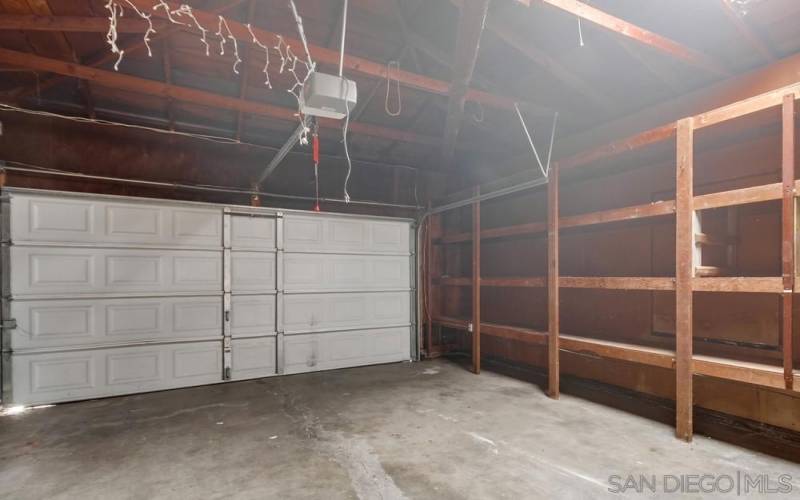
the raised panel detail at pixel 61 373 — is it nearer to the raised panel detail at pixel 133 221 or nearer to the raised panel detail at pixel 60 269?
the raised panel detail at pixel 60 269

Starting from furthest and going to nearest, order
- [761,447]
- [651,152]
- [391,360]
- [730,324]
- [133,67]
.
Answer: [391,360]
[133,67]
[651,152]
[730,324]
[761,447]

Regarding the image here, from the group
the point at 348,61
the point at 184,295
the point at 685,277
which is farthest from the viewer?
the point at 184,295

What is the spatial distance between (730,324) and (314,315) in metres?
4.85

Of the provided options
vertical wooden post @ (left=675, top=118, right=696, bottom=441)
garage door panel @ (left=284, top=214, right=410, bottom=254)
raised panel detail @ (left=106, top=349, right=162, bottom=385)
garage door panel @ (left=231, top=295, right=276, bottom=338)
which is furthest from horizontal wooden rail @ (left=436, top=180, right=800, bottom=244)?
raised panel detail @ (left=106, top=349, right=162, bottom=385)

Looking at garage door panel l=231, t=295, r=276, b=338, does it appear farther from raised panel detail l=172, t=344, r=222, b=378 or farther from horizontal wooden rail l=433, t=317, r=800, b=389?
horizontal wooden rail l=433, t=317, r=800, b=389

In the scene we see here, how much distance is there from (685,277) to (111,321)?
5.96 metres

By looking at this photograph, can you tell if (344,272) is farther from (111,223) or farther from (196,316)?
(111,223)

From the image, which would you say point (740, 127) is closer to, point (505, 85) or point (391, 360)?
point (505, 85)

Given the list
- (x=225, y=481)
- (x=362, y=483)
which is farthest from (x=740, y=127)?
(x=225, y=481)

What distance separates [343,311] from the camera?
588 centimetres

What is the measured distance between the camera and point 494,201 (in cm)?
632

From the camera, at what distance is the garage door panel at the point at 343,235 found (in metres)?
5.58

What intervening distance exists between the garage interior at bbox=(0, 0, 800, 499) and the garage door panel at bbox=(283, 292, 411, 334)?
0.05 m

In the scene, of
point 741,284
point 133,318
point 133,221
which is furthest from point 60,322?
point 741,284
